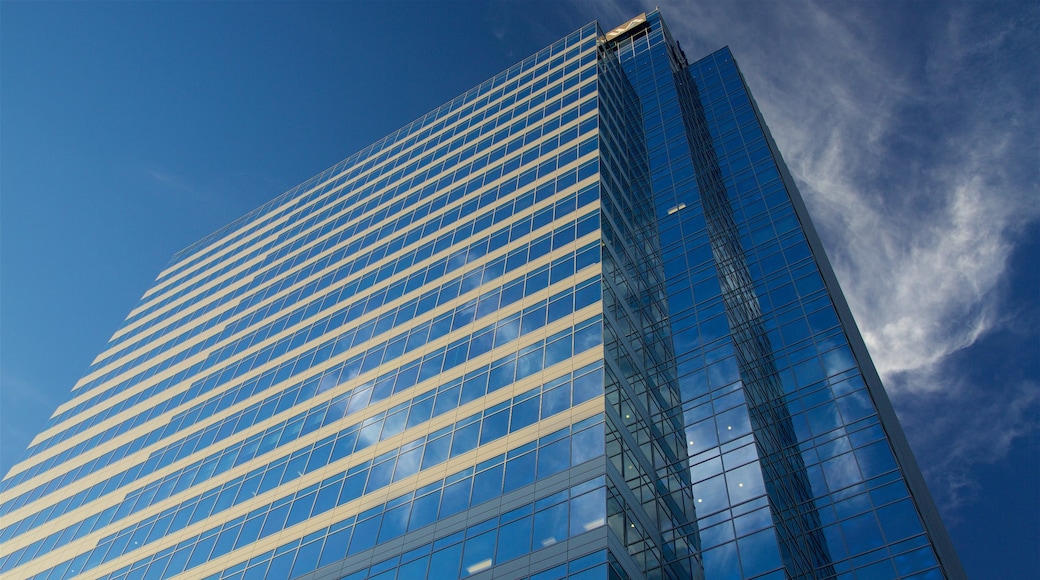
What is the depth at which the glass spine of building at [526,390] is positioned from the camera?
121ft

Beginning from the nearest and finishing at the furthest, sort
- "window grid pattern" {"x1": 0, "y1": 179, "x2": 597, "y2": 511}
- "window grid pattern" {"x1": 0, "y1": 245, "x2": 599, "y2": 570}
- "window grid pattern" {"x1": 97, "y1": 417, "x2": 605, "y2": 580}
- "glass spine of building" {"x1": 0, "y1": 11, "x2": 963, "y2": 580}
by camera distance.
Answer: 1. "glass spine of building" {"x1": 0, "y1": 11, "x2": 963, "y2": 580}
2. "window grid pattern" {"x1": 97, "y1": 417, "x2": 605, "y2": 580}
3. "window grid pattern" {"x1": 0, "y1": 245, "x2": 599, "y2": 570}
4. "window grid pattern" {"x1": 0, "y1": 179, "x2": 597, "y2": 511}

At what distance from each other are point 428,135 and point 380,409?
4182 cm

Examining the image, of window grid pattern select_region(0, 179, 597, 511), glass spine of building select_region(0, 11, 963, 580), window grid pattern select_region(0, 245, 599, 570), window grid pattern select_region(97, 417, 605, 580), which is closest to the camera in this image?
glass spine of building select_region(0, 11, 963, 580)

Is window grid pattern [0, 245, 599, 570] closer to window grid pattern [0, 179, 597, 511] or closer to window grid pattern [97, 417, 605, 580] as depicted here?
window grid pattern [0, 179, 597, 511]

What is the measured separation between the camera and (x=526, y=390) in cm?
4228

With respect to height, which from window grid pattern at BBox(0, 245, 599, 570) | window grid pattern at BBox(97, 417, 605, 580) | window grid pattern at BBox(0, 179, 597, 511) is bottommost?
window grid pattern at BBox(97, 417, 605, 580)

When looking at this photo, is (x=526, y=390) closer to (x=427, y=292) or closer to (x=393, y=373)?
(x=393, y=373)

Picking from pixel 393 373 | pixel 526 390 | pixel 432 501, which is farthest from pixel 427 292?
pixel 432 501

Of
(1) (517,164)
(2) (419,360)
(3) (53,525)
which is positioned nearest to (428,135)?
(1) (517,164)

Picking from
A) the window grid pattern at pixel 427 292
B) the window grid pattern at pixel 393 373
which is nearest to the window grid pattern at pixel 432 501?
the window grid pattern at pixel 393 373

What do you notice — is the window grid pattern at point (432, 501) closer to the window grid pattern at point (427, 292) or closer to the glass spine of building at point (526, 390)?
the glass spine of building at point (526, 390)

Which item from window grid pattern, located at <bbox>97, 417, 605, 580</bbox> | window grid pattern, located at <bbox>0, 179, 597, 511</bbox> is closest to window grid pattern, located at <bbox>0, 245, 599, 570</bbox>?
window grid pattern, located at <bbox>0, 179, 597, 511</bbox>

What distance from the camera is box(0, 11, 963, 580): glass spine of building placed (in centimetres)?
3678

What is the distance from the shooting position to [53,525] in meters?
59.8
